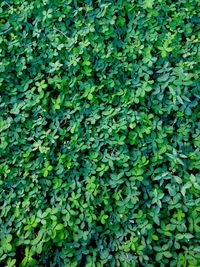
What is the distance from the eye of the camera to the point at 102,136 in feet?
6.46

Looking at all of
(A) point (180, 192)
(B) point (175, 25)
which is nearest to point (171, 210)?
(A) point (180, 192)

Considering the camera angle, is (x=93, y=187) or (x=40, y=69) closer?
(x=93, y=187)

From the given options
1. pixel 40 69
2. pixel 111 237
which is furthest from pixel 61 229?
pixel 40 69

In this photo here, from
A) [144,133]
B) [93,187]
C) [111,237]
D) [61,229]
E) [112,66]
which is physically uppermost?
[112,66]

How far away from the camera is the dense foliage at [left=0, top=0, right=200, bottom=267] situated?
1.91m

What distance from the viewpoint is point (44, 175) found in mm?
1983

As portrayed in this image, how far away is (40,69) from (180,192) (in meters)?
1.15

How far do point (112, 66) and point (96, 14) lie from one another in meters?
0.34

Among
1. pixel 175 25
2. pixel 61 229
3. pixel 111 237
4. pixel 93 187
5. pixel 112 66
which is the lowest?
pixel 111 237

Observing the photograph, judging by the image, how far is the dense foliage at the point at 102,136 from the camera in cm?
191

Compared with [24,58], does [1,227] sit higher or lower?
lower

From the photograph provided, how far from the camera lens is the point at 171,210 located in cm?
194

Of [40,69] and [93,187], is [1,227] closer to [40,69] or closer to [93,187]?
[93,187]

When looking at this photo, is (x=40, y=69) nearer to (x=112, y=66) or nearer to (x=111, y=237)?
(x=112, y=66)
